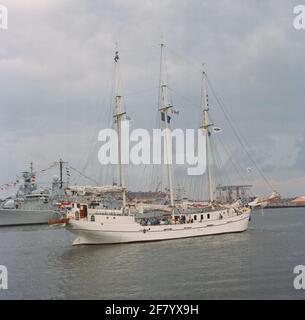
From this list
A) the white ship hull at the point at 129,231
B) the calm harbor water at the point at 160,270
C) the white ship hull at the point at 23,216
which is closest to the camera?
the calm harbor water at the point at 160,270

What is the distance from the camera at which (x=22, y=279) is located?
3603 cm

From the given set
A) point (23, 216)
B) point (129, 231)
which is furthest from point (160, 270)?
point (23, 216)

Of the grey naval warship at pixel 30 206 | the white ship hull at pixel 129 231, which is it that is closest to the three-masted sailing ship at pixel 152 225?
the white ship hull at pixel 129 231

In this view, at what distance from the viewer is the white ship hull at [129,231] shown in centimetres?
5772

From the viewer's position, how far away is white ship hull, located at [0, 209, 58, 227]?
424 ft

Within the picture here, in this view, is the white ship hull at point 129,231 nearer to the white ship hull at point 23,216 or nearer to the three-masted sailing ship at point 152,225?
the three-masted sailing ship at point 152,225

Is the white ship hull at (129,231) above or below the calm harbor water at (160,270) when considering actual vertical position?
above

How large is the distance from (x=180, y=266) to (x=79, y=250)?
19002 mm

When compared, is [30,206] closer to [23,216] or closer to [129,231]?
[23,216]

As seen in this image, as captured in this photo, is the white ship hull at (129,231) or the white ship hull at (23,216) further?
the white ship hull at (23,216)

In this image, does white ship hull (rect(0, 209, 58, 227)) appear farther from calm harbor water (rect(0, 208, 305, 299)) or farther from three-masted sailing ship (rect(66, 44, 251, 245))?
calm harbor water (rect(0, 208, 305, 299))

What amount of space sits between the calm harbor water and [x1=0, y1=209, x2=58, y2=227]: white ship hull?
251 feet

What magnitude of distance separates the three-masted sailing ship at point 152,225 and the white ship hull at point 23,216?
67.4 meters

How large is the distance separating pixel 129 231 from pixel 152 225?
12.2 ft
